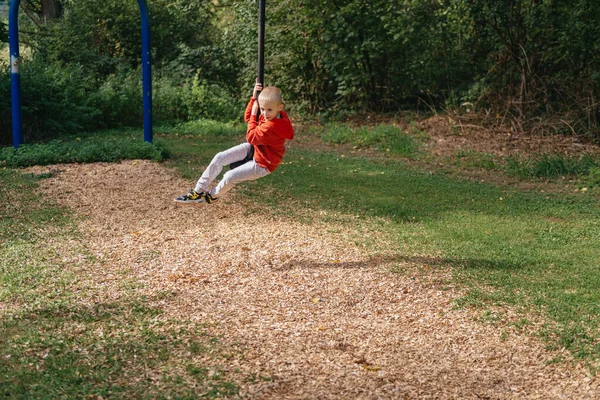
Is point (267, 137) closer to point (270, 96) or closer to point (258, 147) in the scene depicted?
point (258, 147)

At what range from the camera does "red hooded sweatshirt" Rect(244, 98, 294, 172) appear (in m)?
6.56

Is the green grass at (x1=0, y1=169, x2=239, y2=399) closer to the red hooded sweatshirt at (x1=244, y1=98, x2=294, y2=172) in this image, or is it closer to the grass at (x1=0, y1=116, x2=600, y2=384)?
the grass at (x1=0, y1=116, x2=600, y2=384)

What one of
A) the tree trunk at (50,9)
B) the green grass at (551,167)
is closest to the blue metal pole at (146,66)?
the green grass at (551,167)

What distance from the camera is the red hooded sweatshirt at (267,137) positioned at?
6.56 metres

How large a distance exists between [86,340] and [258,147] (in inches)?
98.4

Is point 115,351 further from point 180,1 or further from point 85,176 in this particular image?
point 180,1

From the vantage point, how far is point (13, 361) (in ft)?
15.2

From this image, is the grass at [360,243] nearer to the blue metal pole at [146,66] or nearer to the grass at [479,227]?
the grass at [479,227]

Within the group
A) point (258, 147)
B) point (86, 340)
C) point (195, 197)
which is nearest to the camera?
point (86, 340)

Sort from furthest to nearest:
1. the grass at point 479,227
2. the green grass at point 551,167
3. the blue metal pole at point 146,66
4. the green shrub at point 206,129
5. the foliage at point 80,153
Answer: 1. the green shrub at point 206,129
2. the green grass at point 551,167
3. the blue metal pole at point 146,66
4. the foliage at point 80,153
5. the grass at point 479,227

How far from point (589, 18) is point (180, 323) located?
11.5 meters

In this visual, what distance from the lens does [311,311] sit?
19.2ft

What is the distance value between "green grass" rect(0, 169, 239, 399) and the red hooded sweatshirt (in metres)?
1.55

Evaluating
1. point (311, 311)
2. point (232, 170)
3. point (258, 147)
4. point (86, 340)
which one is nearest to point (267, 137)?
point (258, 147)
